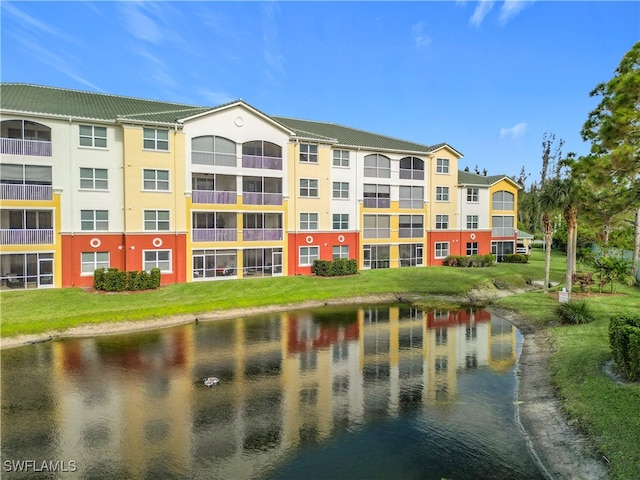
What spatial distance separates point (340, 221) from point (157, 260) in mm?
18014

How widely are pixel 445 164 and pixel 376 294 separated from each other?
22167 mm

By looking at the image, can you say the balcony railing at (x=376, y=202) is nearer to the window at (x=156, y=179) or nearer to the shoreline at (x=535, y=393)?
the shoreline at (x=535, y=393)

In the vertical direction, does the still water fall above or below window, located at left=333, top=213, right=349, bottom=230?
below

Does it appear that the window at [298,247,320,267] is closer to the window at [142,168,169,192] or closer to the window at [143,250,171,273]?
the window at [143,250,171,273]

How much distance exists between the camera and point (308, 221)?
39656 millimetres

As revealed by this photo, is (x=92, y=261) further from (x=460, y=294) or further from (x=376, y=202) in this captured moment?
(x=460, y=294)

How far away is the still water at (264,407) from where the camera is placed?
10609 mm

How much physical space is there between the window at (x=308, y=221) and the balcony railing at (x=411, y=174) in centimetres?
1180

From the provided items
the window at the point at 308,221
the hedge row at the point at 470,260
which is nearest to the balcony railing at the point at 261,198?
the window at the point at 308,221

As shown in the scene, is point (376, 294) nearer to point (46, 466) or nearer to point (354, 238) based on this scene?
point (354, 238)

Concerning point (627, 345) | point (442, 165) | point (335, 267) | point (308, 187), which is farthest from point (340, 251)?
point (627, 345)

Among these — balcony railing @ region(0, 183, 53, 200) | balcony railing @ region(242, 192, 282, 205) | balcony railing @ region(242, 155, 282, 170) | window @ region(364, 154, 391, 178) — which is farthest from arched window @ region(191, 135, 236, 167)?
window @ region(364, 154, 391, 178)

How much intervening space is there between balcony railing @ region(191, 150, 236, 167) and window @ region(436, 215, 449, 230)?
2467 centimetres

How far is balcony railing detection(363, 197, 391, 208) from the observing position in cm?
4306
